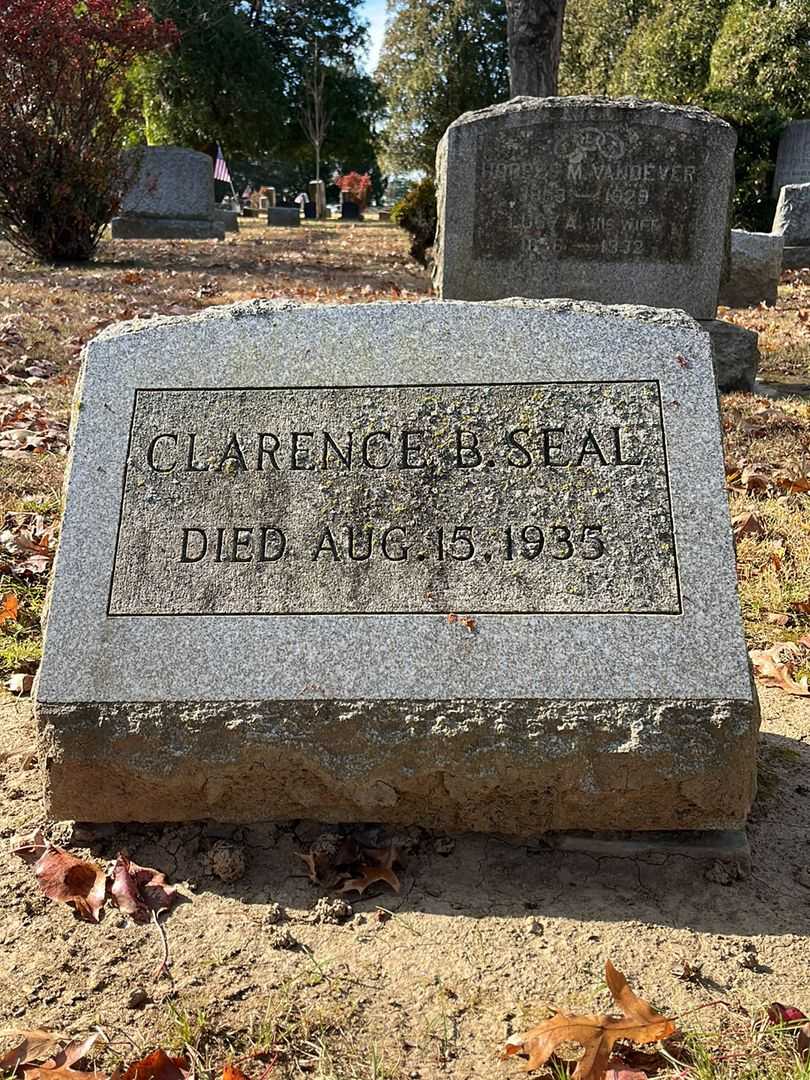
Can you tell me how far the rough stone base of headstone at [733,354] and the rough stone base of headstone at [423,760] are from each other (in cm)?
470

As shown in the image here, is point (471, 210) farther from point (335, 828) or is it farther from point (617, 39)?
point (617, 39)

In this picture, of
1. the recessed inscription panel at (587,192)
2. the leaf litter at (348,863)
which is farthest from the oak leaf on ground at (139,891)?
the recessed inscription panel at (587,192)

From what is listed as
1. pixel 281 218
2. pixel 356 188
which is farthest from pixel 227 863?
pixel 356 188

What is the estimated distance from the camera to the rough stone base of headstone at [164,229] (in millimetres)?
15461

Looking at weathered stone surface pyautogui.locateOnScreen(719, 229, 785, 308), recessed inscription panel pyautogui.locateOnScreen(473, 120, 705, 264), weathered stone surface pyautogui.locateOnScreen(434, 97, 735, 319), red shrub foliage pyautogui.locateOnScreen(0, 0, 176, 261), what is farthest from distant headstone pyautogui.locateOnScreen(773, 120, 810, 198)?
recessed inscription panel pyautogui.locateOnScreen(473, 120, 705, 264)

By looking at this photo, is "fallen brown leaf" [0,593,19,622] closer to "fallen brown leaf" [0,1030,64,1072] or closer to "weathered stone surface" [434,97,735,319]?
"fallen brown leaf" [0,1030,64,1072]

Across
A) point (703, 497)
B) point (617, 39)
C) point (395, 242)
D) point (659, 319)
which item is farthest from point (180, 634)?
point (617, 39)

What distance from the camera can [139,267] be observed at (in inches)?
439

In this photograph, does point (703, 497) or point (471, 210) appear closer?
point (703, 497)

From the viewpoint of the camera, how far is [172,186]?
15.9 meters

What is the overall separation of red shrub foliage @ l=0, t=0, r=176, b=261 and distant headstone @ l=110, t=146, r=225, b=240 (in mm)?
3796

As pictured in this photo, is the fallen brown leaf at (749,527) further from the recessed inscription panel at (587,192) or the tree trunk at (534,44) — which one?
the tree trunk at (534,44)

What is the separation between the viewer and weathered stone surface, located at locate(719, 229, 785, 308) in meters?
9.41

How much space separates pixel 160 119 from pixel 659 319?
30029 millimetres
